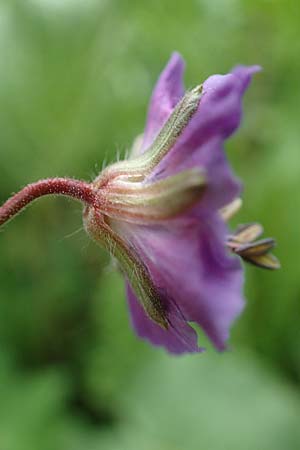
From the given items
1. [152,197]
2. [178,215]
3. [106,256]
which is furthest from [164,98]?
[106,256]

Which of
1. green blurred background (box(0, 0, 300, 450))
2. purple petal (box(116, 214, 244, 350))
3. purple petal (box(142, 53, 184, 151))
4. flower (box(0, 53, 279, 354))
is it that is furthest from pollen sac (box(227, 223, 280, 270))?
green blurred background (box(0, 0, 300, 450))

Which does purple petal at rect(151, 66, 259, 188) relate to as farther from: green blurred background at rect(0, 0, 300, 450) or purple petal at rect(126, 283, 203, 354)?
green blurred background at rect(0, 0, 300, 450)

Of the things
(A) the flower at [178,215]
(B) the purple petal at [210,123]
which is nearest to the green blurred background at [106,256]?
(A) the flower at [178,215]

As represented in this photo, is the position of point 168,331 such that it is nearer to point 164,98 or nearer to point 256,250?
point 256,250

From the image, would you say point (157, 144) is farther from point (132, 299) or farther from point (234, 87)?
point (132, 299)

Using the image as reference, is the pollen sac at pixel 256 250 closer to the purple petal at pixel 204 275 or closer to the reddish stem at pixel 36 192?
the purple petal at pixel 204 275

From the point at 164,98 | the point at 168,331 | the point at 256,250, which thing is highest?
the point at 164,98
